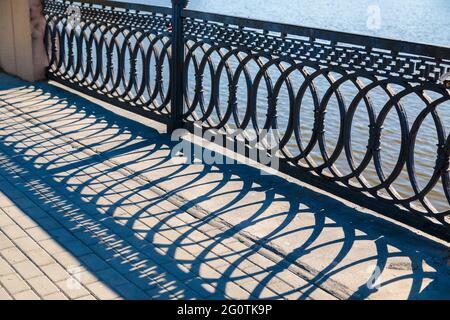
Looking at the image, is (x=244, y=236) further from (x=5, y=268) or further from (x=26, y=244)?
(x=5, y=268)

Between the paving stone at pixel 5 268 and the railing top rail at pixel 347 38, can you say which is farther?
the railing top rail at pixel 347 38

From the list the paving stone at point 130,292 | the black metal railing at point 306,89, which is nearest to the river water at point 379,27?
the black metal railing at point 306,89

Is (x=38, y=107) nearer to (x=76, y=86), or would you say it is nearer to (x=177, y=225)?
(x=76, y=86)

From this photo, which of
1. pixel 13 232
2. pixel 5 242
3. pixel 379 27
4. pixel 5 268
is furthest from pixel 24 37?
pixel 379 27

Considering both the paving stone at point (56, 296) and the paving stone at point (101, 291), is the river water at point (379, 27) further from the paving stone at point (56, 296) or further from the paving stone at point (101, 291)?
the paving stone at point (56, 296)

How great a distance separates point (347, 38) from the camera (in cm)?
439

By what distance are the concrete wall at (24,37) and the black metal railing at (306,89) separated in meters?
0.14

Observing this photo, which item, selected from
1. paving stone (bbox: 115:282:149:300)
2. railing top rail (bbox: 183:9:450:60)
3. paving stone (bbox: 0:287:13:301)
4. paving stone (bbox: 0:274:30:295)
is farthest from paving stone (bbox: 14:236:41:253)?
railing top rail (bbox: 183:9:450:60)

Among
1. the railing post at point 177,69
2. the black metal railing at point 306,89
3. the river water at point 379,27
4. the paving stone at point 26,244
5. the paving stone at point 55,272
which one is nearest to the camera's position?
the paving stone at point 55,272

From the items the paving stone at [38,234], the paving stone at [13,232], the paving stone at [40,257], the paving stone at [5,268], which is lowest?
the paving stone at [38,234]

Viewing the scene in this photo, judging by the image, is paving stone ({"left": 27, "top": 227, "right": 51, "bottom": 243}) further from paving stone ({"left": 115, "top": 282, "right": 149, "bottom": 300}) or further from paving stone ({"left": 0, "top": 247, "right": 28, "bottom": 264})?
paving stone ({"left": 115, "top": 282, "right": 149, "bottom": 300})

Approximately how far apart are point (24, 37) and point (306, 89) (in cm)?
442

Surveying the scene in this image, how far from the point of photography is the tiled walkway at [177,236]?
136 inches

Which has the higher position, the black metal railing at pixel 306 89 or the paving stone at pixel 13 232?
the black metal railing at pixel 306 89
